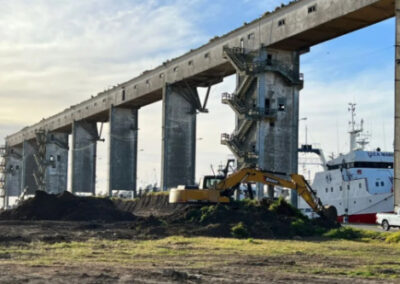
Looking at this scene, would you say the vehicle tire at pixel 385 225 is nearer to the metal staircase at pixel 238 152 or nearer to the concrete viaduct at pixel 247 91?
the concrete viaduct at pixel 247 91

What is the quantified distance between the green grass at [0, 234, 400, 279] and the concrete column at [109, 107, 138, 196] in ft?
196

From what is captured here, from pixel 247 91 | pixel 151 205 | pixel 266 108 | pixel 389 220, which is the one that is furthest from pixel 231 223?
pixel 151 205

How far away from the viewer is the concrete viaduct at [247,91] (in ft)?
174

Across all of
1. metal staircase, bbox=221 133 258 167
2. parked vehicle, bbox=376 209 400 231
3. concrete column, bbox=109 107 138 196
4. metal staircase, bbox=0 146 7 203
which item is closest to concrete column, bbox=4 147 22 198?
metal staircase, bbox=0 146 7 203

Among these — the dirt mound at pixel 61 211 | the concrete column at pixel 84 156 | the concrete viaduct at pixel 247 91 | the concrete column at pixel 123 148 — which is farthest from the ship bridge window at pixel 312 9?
the concrete column at pixel 84 156

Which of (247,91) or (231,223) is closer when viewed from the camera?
(231,223)

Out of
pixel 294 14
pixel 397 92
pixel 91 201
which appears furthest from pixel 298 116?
pixel 91 201

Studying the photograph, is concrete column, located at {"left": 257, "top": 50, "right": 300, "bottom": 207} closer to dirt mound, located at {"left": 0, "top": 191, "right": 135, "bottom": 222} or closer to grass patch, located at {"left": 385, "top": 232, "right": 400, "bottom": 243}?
dirt mound, located at {"left": 0, "top": 191, "right": 135, "bottom": 222}

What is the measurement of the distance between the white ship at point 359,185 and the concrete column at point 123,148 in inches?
1229

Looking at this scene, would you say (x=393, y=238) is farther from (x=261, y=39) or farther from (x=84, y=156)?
(x=84, y=156)

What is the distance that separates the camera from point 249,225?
120ft

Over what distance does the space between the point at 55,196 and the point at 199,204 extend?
26.3 meters

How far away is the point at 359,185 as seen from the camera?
6525 cm

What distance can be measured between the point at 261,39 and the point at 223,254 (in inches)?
1479
